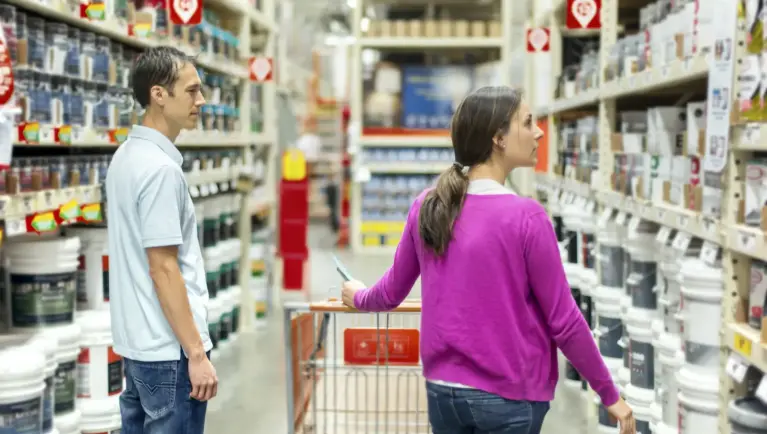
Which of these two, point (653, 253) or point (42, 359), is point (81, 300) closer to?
point (42, 359)

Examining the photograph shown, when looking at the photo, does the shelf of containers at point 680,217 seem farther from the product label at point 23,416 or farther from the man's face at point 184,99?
the product label at point 23,416

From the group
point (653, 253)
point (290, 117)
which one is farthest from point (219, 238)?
point (290, 117)

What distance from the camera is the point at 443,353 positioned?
1859 millimetres

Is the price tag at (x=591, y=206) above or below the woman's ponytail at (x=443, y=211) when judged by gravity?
below

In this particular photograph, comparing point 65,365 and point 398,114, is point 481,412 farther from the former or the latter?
point 398,114

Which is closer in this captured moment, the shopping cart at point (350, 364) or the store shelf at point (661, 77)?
the store shelf at point (661, 77)

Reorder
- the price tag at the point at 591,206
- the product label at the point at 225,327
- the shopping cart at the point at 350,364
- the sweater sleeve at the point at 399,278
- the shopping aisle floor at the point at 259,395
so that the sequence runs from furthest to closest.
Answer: the product label at the point at 225,327 < the price tag at the point at 591,206 < the shopping aisle floor at the point at 259,395 < the shopping cart at the point at 350,364 < the sweater sleeve at the point at 399,278

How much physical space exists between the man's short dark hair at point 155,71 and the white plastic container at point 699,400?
1841 mm

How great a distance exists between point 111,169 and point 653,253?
2233mm

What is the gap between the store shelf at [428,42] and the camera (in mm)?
10305

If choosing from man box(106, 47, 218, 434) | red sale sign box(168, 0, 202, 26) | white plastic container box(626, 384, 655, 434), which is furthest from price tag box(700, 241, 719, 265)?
red sale sign box(168, 0, 202, 26)

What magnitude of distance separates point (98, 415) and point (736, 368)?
2.40 m

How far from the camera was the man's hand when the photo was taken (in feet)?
7.27

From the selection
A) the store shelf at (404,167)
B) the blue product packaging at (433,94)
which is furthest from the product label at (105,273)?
the blue product packaging at (433,94)
